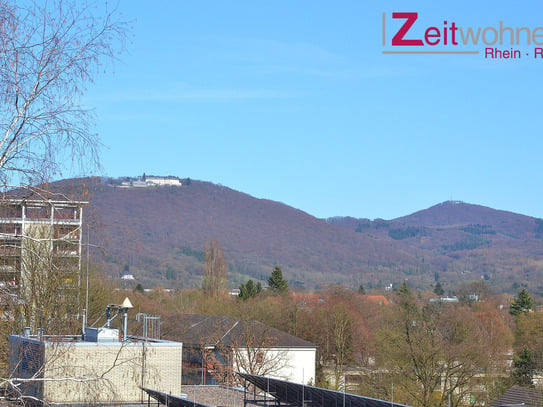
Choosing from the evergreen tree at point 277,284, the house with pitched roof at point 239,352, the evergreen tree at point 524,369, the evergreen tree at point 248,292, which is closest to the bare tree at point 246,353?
the house with pitched roof at point 239,352

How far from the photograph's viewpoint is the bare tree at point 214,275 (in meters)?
97.3

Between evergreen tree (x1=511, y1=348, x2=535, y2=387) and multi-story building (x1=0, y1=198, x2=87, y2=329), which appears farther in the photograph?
evergreen tree (x1=511, y1=348, x2=535, y2=387)

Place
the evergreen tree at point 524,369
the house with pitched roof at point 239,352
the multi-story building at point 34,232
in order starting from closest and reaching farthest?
1. the multi-story building at point 34,232
2. the house with pitched roof at point 239,352
3. the evergreen tree at point 524,369

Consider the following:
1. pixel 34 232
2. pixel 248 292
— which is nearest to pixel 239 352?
pixel 34 232

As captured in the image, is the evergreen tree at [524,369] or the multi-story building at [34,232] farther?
the evergreen tree at [524,369]

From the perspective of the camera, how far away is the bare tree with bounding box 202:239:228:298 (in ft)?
319

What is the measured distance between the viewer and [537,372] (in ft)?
158

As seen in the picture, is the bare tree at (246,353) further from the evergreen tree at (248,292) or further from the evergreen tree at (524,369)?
the evergreen tree at (248,292)

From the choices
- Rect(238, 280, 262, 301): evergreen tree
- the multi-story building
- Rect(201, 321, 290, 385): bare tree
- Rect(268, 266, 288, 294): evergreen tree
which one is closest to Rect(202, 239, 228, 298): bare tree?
Rect(268, 266, 288, 294): evergreen tree

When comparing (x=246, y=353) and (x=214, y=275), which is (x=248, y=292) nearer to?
(x=214, y=275)

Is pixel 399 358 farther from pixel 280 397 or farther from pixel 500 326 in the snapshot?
pixel 500 326

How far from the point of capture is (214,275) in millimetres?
99250

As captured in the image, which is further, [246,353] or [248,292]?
[248,292]

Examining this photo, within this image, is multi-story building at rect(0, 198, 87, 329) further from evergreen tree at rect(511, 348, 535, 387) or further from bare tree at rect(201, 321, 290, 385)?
evergreen tree at rect(511, 348, 535, 387)
